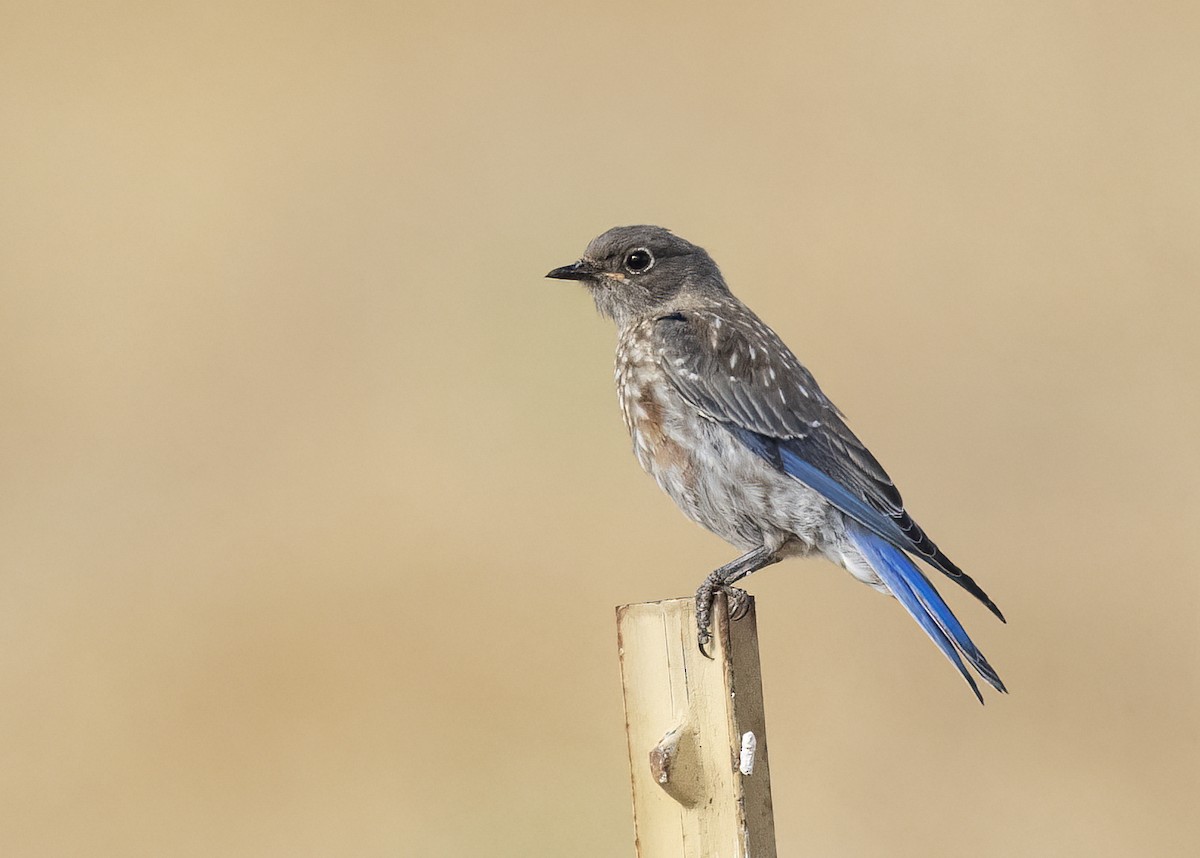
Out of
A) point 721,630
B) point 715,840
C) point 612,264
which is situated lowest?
point 715,840

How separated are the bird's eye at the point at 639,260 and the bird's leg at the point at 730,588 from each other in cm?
157

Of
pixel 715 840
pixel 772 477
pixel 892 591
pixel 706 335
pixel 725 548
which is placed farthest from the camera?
pixel 725 548

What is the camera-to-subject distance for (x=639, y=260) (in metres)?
5.71

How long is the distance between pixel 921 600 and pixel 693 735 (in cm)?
116

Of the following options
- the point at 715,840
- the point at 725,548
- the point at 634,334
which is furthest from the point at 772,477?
the point at 725,548

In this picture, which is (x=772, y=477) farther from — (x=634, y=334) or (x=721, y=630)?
(x=721, y=630)

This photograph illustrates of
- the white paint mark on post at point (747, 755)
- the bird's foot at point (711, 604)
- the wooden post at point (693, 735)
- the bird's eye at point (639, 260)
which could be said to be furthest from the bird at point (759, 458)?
the white paint mark on post at point (747, 755)

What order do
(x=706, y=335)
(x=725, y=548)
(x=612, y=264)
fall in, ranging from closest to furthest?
(x=706, y=335) < (x=612, y=264) < (x=725, y=548)

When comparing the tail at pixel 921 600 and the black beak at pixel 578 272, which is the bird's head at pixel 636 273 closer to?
the black beak at pixel 578 272

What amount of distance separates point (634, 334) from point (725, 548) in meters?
4.03

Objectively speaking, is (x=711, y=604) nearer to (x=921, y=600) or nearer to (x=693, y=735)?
(x=693, y=735)

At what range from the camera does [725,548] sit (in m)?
9.07

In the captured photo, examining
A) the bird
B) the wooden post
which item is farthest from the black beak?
the wooden post

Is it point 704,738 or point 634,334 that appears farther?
point 634,334
